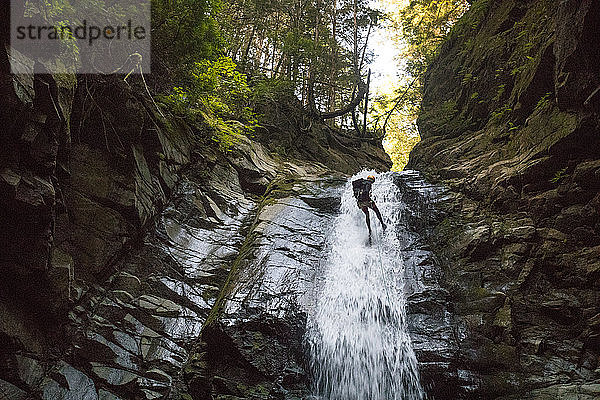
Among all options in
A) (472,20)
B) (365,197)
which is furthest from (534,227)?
(472,20)

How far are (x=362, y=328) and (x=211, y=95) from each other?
6.91m

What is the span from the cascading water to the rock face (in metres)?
0.93

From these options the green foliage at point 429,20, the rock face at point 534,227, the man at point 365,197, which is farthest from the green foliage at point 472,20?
the man at point 365,197

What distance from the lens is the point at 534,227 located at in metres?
7.33

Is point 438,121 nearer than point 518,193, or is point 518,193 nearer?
point 518,193

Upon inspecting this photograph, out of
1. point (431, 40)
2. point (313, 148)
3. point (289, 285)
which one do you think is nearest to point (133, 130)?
point (289, 285)

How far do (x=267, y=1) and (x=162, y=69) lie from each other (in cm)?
1044

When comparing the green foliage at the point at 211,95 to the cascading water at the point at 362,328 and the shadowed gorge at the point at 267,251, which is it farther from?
the cascading water at the point at 362,328

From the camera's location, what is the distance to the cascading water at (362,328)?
6039 millimetres

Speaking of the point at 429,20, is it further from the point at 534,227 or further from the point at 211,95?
the point at 534,227

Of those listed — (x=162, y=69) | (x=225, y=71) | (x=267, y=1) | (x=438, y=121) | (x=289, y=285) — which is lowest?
(x=289, y=285)

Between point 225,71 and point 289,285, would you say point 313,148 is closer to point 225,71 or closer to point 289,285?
point 225,71

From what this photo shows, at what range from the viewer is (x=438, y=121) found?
1480cm

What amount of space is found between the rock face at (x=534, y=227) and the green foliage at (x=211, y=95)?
659cm
